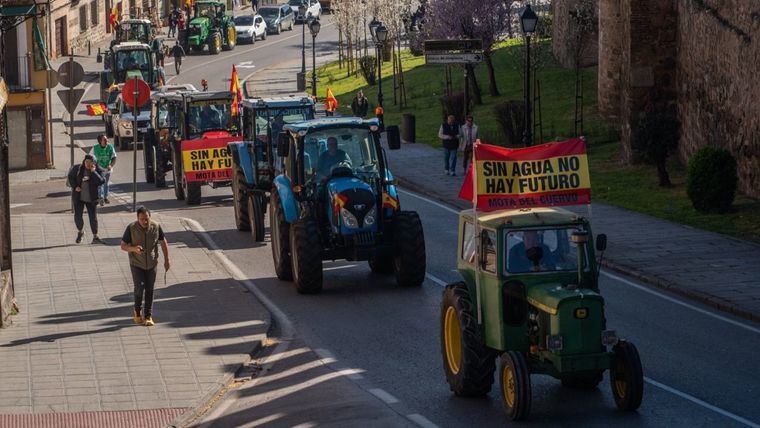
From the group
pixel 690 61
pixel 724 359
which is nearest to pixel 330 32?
pixel 690 61

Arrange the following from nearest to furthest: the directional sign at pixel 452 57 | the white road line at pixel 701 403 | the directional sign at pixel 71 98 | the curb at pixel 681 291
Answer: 1. the white road line at pixel 701 403
2. the curb at pixel 681 291
3. the directional sign at pixel 71 98
4. the directional sign at pixel 452 57

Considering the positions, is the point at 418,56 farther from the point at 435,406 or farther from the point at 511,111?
the point at 435,406

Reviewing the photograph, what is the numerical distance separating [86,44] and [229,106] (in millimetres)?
44693

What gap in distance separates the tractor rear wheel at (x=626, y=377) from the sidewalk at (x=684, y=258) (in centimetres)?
648

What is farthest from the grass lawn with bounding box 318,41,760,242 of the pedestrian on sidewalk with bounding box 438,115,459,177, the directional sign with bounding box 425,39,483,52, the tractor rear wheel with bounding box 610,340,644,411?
the tractor rear wheel with bounding box 610,340,644,411

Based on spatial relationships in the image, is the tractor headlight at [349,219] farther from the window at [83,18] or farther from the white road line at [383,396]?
the window at [83,18]

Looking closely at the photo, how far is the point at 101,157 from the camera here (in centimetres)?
3591

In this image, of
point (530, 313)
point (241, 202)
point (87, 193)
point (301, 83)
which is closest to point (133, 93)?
point (87, 193)

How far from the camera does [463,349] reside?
16.5m

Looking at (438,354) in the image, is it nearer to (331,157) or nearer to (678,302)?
(678,302)

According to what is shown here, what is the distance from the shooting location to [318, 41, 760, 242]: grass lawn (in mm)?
31781

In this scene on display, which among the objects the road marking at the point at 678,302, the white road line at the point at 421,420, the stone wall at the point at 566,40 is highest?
the stone wall at the point at 566,40

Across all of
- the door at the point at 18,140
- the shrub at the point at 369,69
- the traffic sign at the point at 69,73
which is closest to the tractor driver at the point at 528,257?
the traffic sign at the point at 69,73

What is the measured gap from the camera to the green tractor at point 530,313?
50.6 ft
